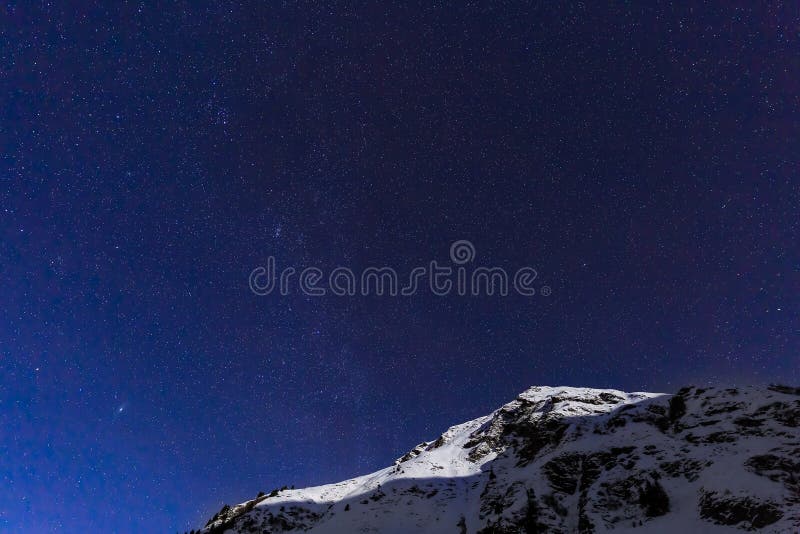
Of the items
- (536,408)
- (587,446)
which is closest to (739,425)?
(587,446)

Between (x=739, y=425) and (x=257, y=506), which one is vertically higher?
(x=739, y=425)

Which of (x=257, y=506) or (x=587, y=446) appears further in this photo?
(x=257, y=506)

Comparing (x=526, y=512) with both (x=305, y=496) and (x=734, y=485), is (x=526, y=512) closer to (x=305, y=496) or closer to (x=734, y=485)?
(x=734, y=485)

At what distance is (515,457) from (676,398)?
3696 centimetres

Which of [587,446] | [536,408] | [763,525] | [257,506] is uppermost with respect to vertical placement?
[536,408]

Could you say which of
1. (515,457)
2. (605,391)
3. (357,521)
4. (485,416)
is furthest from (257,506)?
(605,391)

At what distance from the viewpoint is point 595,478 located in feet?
221

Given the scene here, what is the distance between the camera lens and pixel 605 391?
11038 centimetres

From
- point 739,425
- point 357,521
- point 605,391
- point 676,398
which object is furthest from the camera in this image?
point 605,391

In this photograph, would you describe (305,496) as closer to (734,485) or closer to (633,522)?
(633,522)

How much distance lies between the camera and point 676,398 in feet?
278

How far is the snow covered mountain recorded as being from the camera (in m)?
48.8

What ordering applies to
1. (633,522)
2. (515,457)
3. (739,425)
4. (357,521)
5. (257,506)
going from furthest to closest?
(257,506) < (515,457) < (357,521) < (739,425) < (633,522)

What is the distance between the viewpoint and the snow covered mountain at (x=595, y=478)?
48.8 m
